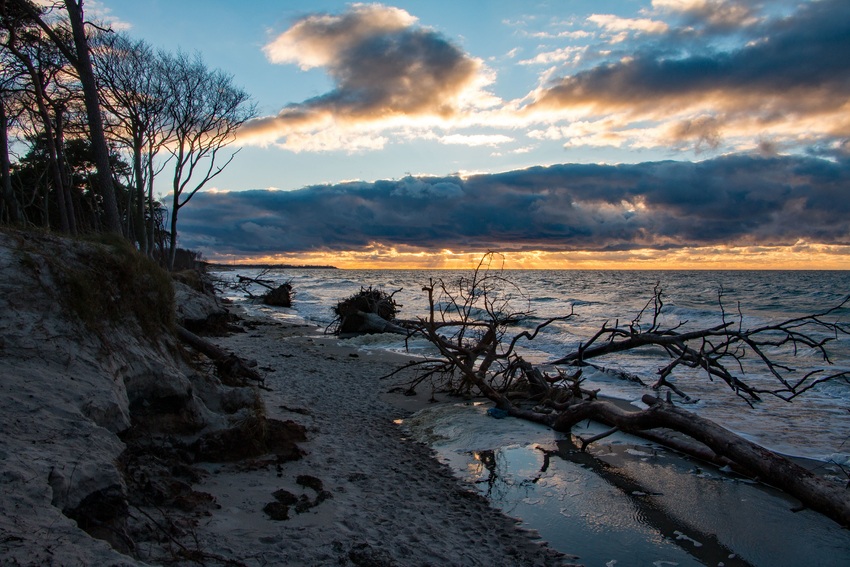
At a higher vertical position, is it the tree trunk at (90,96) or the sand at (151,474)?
the tree trunk at (90,96)

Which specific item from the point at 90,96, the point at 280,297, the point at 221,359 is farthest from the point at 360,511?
the point at 280,297

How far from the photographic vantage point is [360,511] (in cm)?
369

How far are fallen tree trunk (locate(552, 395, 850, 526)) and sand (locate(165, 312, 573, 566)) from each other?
6.75 ft

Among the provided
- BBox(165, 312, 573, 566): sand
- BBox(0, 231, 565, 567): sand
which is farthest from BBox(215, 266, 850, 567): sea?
BBox(0, 231, 565, 567): sand

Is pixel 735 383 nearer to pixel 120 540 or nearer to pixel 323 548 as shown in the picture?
pixel 323 548

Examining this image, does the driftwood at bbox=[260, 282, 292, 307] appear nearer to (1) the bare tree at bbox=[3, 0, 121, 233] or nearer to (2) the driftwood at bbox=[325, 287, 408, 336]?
(2) the driftwood at bbox=[325, 287, 408, 336]

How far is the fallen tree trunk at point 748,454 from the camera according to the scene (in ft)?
11.9

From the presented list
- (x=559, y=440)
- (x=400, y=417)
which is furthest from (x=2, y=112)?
(x=559, y=440)

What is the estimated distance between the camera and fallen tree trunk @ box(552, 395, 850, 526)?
11.9 feet

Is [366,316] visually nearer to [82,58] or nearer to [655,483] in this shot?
[82,58]

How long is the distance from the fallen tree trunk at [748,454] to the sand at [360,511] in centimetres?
206

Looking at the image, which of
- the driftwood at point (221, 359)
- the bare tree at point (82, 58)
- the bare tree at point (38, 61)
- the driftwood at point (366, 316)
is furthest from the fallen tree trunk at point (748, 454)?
the bare tree at point (38, 61)

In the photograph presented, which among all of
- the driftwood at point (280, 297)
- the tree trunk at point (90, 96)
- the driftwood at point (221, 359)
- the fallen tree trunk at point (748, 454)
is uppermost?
the tree trunk at point (90, 96)

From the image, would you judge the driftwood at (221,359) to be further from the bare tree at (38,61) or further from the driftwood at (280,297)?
the driftwood at (280,297)
